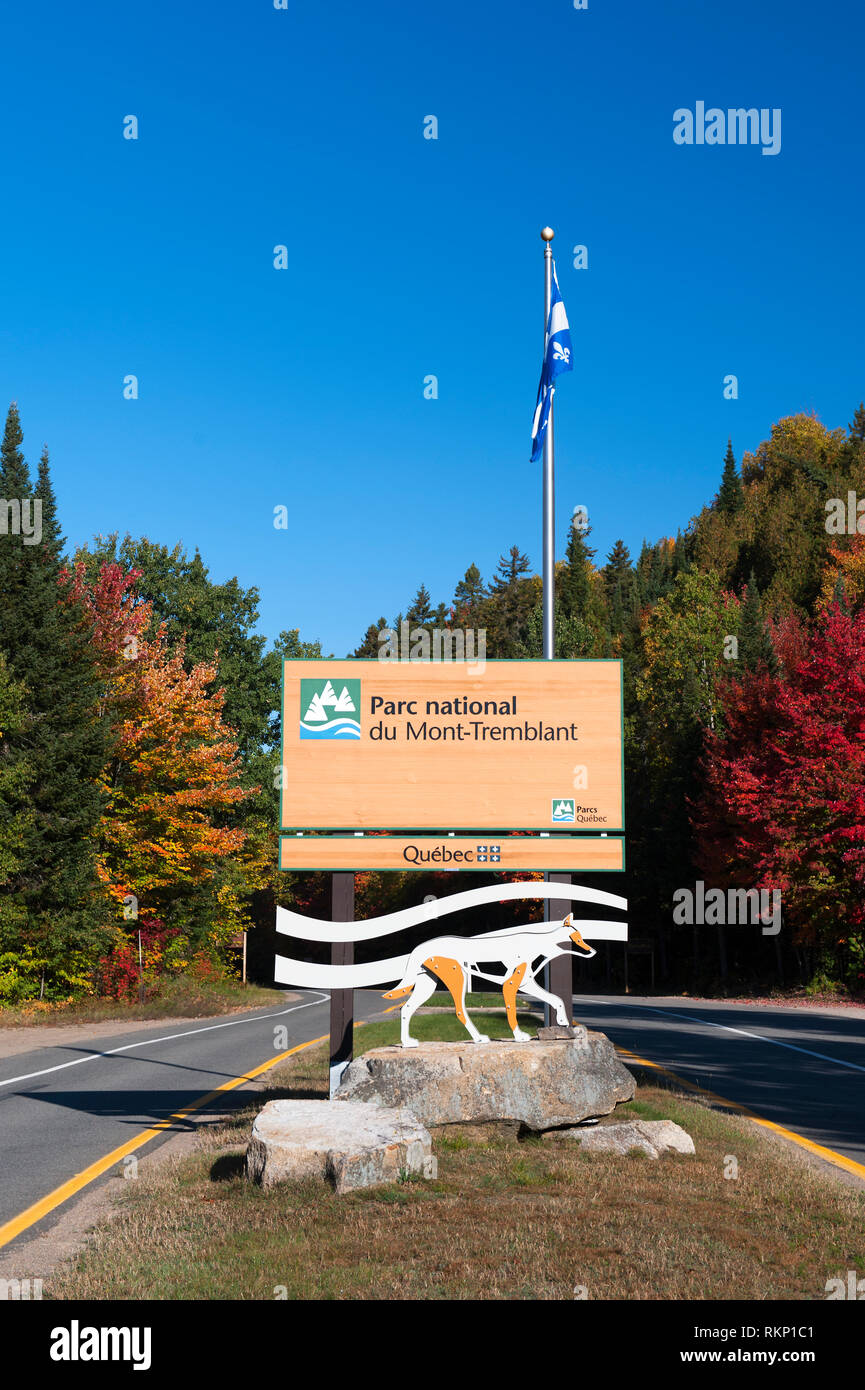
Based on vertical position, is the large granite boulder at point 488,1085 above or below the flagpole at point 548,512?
below

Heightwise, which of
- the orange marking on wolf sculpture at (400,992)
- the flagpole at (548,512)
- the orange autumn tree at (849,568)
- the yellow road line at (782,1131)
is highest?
the orange autumn tree at (849,568)

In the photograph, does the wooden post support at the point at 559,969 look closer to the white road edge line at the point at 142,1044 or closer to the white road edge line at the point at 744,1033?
the white road edge line at the point at 744,1033

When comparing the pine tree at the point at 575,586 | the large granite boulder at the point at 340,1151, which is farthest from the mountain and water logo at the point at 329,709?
the pine tree at the point at 575,586

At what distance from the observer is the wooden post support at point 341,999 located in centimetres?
1068

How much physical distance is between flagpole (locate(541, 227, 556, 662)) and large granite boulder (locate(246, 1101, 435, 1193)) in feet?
17.7

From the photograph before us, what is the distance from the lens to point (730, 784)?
3369cm

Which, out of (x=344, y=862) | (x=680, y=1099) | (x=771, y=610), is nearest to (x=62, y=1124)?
(x=344, y=862)

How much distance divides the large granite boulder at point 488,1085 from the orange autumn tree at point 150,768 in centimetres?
2456

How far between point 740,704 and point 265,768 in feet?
77.5

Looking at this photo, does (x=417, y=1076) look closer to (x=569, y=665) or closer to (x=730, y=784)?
(x=569, y=665)

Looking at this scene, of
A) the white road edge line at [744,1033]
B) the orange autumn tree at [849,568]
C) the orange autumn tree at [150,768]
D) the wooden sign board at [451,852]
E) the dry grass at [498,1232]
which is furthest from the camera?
the orange autumn tree at [849,568]

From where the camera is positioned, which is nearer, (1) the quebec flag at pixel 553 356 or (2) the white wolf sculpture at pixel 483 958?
(2) the white wolf sculpture at pixel 483 958

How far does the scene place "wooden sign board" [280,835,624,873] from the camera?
10.9 metres

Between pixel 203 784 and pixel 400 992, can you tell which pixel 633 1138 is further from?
pixel 203 784
